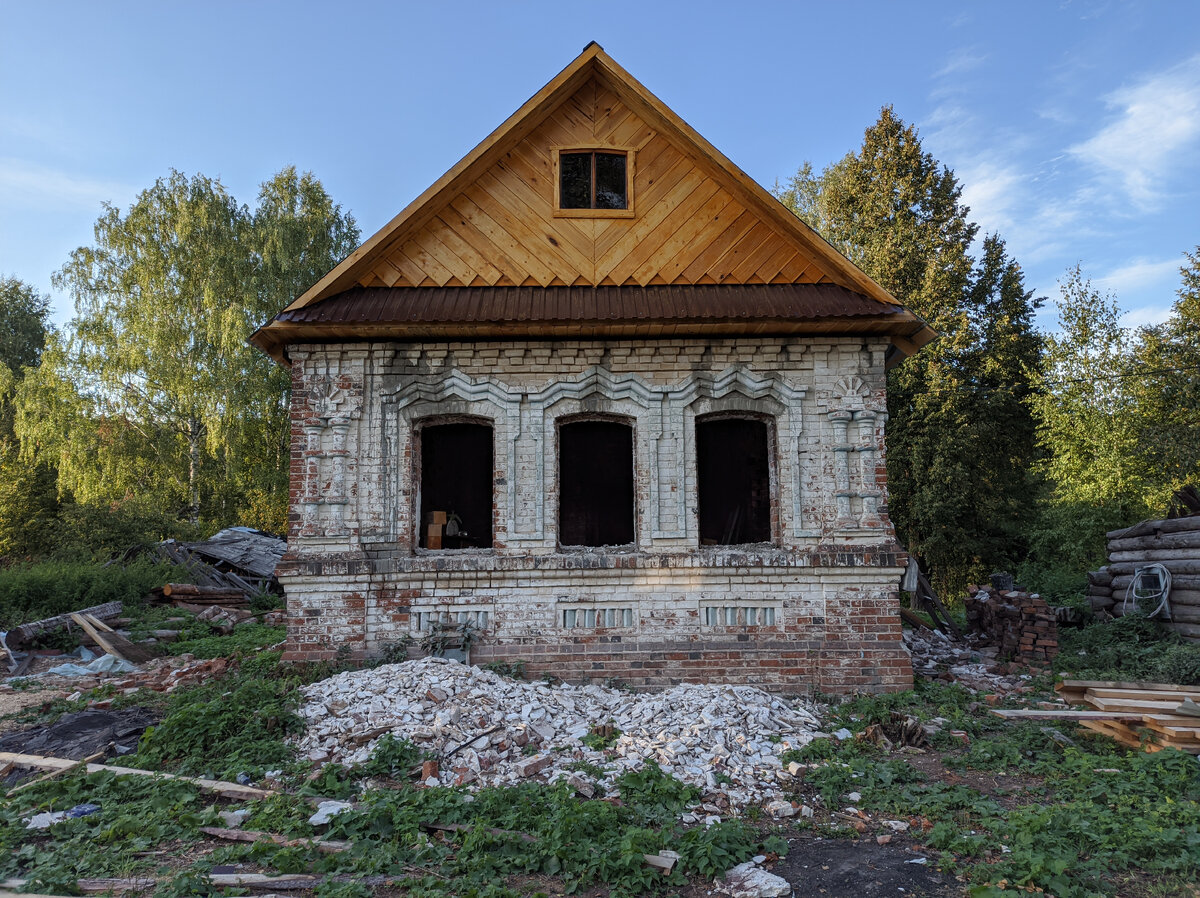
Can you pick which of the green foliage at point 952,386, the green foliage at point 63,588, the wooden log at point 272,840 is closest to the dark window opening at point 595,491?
the wooden log at point 272,840

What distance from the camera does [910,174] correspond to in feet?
77.5

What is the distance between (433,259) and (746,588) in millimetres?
5230

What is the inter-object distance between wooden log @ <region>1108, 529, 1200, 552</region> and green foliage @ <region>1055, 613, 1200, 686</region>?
1.16m

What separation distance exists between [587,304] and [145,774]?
5884 millimetres

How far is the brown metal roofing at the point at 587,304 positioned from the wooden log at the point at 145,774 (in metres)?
4.48

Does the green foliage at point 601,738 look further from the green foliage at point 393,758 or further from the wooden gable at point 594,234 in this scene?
the wooden gable at point 594,234

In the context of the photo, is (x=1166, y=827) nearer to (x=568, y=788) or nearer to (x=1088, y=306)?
(x=568, y=788)

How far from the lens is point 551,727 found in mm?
6699

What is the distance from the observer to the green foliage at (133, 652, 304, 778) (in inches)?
232

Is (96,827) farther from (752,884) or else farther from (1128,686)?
(1128,686)

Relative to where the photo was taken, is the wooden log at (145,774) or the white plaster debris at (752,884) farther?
the wooden log at (145,774)

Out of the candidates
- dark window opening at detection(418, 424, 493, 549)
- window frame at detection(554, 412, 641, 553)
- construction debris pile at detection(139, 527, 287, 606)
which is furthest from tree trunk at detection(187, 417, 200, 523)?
window frame at detection(554, 412, 641, 553)

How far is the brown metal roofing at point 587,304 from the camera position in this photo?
26.5ft

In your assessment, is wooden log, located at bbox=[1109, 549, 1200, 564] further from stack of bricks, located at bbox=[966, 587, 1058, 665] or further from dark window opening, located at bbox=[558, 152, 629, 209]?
dark window opening, located at bbox=[558, 152, 629, 209]
